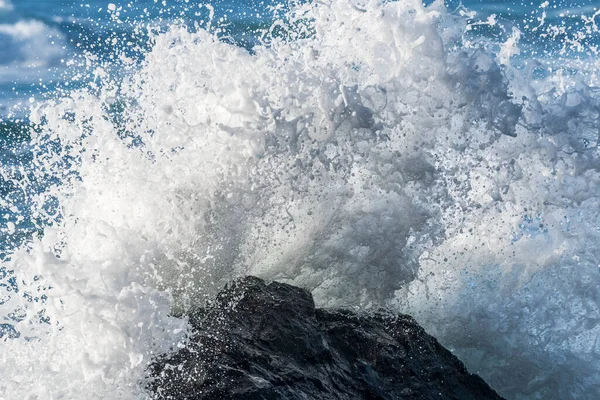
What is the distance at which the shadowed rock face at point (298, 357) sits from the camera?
234 cm

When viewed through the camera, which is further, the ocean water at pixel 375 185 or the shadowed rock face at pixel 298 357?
the ocean water at pixel 375 185

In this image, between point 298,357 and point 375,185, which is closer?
point 298,357

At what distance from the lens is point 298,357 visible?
2602 millimetres

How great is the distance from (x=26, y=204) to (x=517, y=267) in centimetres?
464

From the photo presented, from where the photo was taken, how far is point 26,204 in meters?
6.60

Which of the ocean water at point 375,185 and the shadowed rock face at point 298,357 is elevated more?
the ocean water at point 375,185

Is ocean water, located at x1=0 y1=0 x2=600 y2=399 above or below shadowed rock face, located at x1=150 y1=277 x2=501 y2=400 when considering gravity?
above

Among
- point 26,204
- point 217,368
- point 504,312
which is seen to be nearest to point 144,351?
point 217,368

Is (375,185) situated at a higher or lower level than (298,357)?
higher

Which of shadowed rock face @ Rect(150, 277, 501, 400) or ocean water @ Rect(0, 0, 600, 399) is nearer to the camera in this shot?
shadowed rock face @ Rect(150, 277, 501, 400)

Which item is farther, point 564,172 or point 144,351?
point 564,172

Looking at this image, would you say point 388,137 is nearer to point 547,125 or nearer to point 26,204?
point 547,125

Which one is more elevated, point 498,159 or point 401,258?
point 498,159

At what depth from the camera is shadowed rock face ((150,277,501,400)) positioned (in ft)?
7.69
